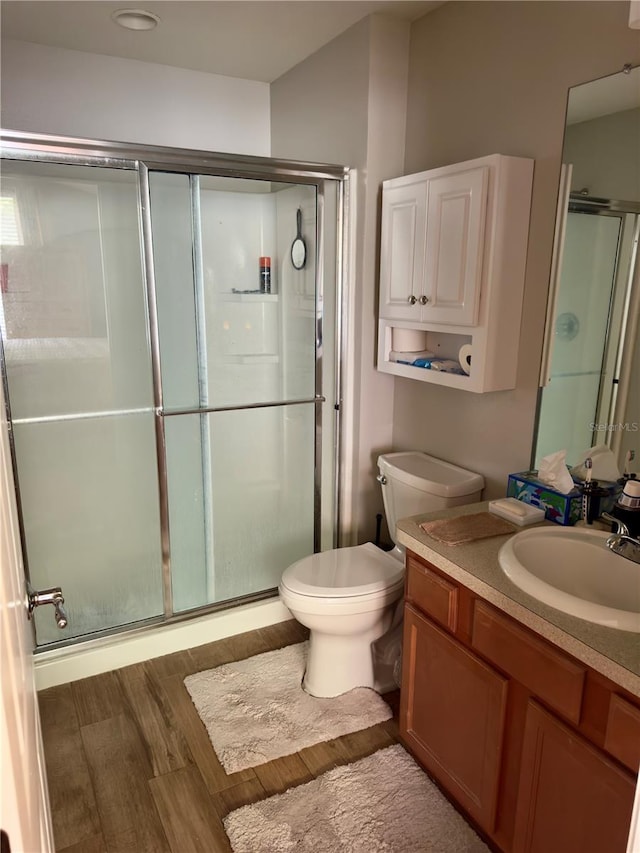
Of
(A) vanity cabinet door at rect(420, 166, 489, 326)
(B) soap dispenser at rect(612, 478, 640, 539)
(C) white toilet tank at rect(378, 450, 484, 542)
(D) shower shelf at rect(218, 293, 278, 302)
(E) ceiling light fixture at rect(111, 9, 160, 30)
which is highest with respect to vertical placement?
(E) ceiling light fixture at rect(111, 9, 160, 30)

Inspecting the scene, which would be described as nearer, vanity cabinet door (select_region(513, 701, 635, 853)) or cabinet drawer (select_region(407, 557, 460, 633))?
vanity cabinet door (select_region(513, 701, 635, 853))

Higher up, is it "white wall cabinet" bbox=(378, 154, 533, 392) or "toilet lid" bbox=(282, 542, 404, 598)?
"white wall cabinet" bbox=(378, 154, 533, 392)

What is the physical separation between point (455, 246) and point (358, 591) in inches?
48.5

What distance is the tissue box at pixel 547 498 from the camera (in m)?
1.77

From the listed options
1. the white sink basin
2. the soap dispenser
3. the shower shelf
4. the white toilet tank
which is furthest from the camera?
the shower shelf

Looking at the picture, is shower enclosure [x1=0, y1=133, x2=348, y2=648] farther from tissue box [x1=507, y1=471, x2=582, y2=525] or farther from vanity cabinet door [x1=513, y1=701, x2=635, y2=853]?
vanity cabinet door [x1=513, y1=701, x2=635, y2=853]

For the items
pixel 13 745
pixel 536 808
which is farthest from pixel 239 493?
pixel 13 745

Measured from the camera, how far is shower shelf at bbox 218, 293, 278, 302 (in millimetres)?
2551

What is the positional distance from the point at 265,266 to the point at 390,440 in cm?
98

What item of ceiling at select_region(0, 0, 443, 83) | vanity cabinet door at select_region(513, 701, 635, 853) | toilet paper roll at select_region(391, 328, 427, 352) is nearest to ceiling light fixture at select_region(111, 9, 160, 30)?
ceiling at select_region(0, 0, 443, 83)

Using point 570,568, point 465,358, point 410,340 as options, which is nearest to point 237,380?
point 410,340

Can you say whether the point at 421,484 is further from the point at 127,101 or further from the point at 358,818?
the point at 127,101

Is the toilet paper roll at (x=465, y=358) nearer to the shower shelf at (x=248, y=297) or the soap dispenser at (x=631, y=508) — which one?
the soap dispenser at (x=631, y=508)

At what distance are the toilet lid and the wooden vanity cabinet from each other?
0.95ft
